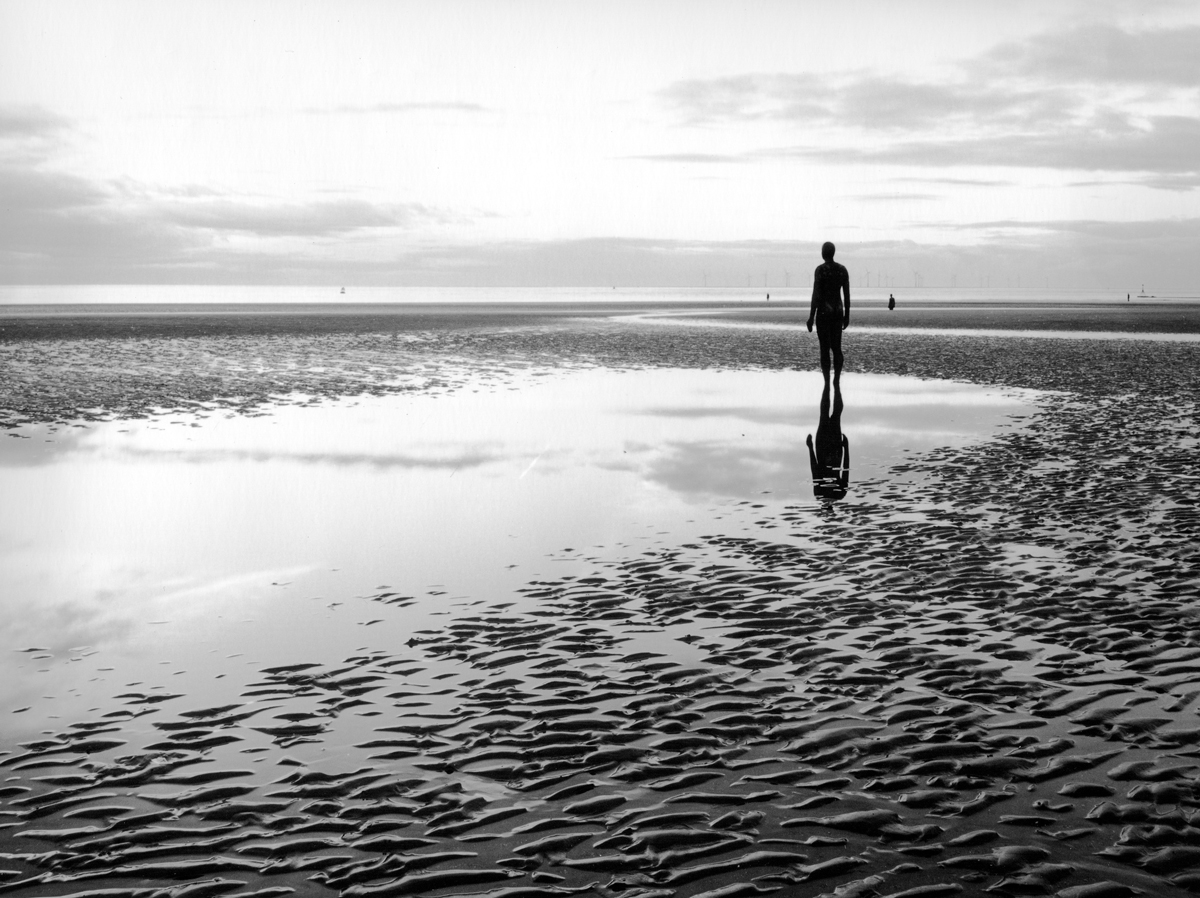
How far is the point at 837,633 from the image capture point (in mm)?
8969

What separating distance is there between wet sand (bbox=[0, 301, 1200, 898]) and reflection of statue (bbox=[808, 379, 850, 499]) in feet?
6.61

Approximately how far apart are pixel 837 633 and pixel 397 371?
31424 mm

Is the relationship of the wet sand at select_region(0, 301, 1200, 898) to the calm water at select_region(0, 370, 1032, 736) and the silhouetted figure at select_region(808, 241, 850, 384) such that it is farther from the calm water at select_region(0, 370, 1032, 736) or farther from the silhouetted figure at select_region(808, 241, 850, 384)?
the silhouetted figure at select_region(808, 241, 850, 384)

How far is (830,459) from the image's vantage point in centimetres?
1812

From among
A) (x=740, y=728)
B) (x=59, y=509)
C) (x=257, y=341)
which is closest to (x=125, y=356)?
(x=257, y=341)

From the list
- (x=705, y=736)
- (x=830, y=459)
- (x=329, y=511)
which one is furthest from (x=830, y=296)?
(x=705, y=736)

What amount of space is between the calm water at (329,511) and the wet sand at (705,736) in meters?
0.30

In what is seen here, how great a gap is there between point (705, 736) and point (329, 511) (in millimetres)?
8632

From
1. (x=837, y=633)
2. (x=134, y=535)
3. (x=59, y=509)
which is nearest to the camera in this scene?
(x=837, y=633)

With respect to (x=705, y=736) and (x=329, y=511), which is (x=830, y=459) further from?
(x=705, y=736)

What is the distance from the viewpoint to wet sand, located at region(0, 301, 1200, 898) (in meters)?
5.29

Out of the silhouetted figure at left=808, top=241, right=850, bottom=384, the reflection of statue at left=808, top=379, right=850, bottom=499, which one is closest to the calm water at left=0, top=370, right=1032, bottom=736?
the reflection of statue at left=808, top=379, right=850, bottom=499

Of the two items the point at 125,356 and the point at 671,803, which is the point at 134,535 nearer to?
the point at 671,803

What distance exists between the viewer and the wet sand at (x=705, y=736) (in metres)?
5.29
